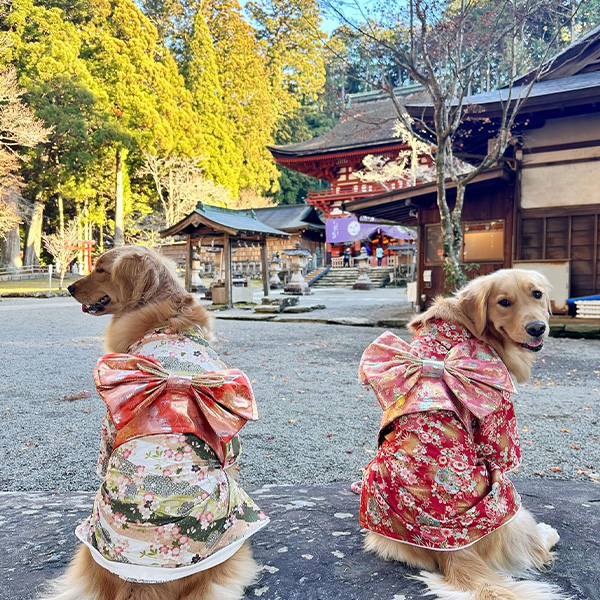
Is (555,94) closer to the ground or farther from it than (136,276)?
farther from it

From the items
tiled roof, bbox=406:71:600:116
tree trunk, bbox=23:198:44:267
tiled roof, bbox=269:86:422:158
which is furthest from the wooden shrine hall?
tree trunk, bbox=23:198:44:267

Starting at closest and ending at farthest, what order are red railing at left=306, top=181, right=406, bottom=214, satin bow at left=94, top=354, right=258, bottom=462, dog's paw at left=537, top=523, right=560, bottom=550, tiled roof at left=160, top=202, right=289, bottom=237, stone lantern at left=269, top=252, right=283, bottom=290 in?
satin bow at left=94, top=354, right=258, bottom=462 < dog's paw at left=537, top=523, right=560, bottom=550 < tiled roof at left=160, top=202, right=289, bottom=237 < stone lantern at left=269, top=252, right=283, bottom=290 < red railing at left=306, top=181, right=406, bottom=214

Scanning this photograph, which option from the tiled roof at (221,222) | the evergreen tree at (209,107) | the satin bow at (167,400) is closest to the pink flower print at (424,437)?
the satin bow at (167,400)

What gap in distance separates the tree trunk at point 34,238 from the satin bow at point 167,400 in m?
26.7

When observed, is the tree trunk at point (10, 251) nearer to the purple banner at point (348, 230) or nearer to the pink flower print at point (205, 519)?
the purple banner at point (348, 230)

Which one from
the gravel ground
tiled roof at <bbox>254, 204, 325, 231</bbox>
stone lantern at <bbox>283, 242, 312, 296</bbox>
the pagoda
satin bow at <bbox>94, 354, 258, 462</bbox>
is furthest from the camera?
tiled roof at <bbox>254, 204, 325, 231</bbox>

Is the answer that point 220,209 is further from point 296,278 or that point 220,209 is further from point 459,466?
point 459,466

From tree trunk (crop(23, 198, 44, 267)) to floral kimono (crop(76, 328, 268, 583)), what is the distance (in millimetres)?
26777

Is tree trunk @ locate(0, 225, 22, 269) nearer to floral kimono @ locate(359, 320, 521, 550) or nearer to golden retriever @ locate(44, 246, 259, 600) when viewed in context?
golden retriever @ locate(44, 246, 259, 600)

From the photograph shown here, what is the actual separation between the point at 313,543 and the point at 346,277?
24.5m

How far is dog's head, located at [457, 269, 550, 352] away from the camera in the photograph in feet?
6.38

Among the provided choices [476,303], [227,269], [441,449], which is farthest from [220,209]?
[441,449]

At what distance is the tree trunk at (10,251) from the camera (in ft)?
80.5

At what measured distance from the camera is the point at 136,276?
2.04 metres
